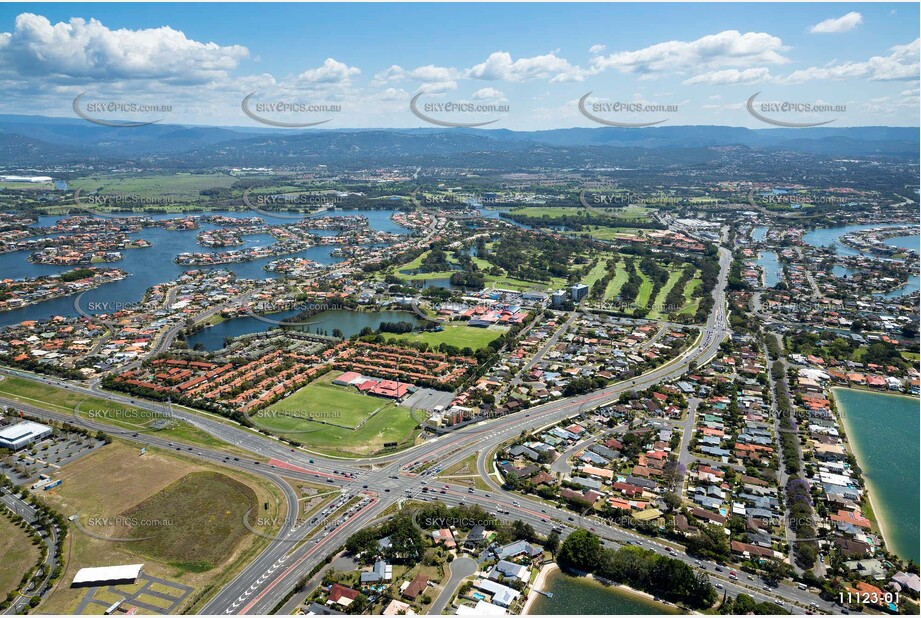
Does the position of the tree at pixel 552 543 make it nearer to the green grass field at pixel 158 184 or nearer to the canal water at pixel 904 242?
the canal water at pixel 904 242

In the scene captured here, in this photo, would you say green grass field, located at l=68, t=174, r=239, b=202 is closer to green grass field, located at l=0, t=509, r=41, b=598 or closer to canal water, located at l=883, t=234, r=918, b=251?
green grass field, located at l=0, t=509, r=41, b=598

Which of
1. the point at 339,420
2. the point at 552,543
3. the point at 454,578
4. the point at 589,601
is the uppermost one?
the point at 552,543

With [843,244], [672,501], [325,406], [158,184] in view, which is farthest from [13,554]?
[158,184]

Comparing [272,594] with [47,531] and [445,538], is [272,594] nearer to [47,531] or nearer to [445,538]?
[445,538]

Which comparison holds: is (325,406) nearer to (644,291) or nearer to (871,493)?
(871,493)

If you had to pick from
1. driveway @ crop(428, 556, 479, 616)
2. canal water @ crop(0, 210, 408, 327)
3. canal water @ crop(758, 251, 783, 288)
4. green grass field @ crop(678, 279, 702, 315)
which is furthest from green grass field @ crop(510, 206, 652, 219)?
driveway @ crop(428, 556, 479, 616)

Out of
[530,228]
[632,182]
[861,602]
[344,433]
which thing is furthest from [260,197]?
[861,602]
